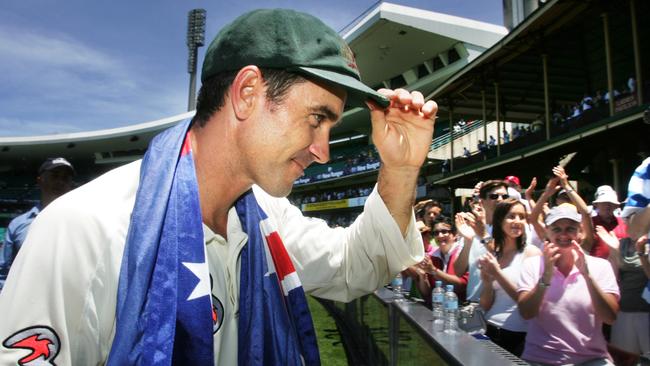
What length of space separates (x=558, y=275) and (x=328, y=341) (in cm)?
501

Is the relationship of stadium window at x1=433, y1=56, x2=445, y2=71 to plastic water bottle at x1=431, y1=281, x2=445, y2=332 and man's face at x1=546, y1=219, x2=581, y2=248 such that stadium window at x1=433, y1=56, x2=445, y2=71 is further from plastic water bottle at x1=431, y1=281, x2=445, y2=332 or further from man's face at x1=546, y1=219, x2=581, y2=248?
plastic water bottle at x1=431, y1=281, x2=445, y2=332

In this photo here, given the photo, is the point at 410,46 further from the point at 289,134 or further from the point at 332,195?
the point at 289,134

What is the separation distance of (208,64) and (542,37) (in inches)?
644

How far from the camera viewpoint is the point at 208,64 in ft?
4.36

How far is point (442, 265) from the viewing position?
5.17 metres

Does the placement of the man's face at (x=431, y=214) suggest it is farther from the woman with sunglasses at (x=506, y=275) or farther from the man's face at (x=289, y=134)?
the man's face at (x=289, y=134)

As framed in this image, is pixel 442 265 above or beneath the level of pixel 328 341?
above

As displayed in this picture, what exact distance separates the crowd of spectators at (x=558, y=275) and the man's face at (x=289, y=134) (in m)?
2.40

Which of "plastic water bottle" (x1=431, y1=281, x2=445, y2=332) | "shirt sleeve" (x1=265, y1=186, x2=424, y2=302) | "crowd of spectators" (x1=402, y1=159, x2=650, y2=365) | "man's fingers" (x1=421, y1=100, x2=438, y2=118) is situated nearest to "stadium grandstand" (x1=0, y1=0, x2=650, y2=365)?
"plastic water bottle" (x1=431, y1=281, x2=445, y2=332)

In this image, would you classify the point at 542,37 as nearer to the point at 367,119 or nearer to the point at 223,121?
the point at 223,121

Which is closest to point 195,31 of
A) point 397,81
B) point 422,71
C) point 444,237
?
point 397,81

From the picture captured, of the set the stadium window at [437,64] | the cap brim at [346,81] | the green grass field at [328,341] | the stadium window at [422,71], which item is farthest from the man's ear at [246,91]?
the stadium window at [422,71]

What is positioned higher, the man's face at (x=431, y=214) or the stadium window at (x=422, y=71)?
the stadium window at (x=422, y=71)

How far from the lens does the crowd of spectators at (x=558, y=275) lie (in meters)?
3.06
